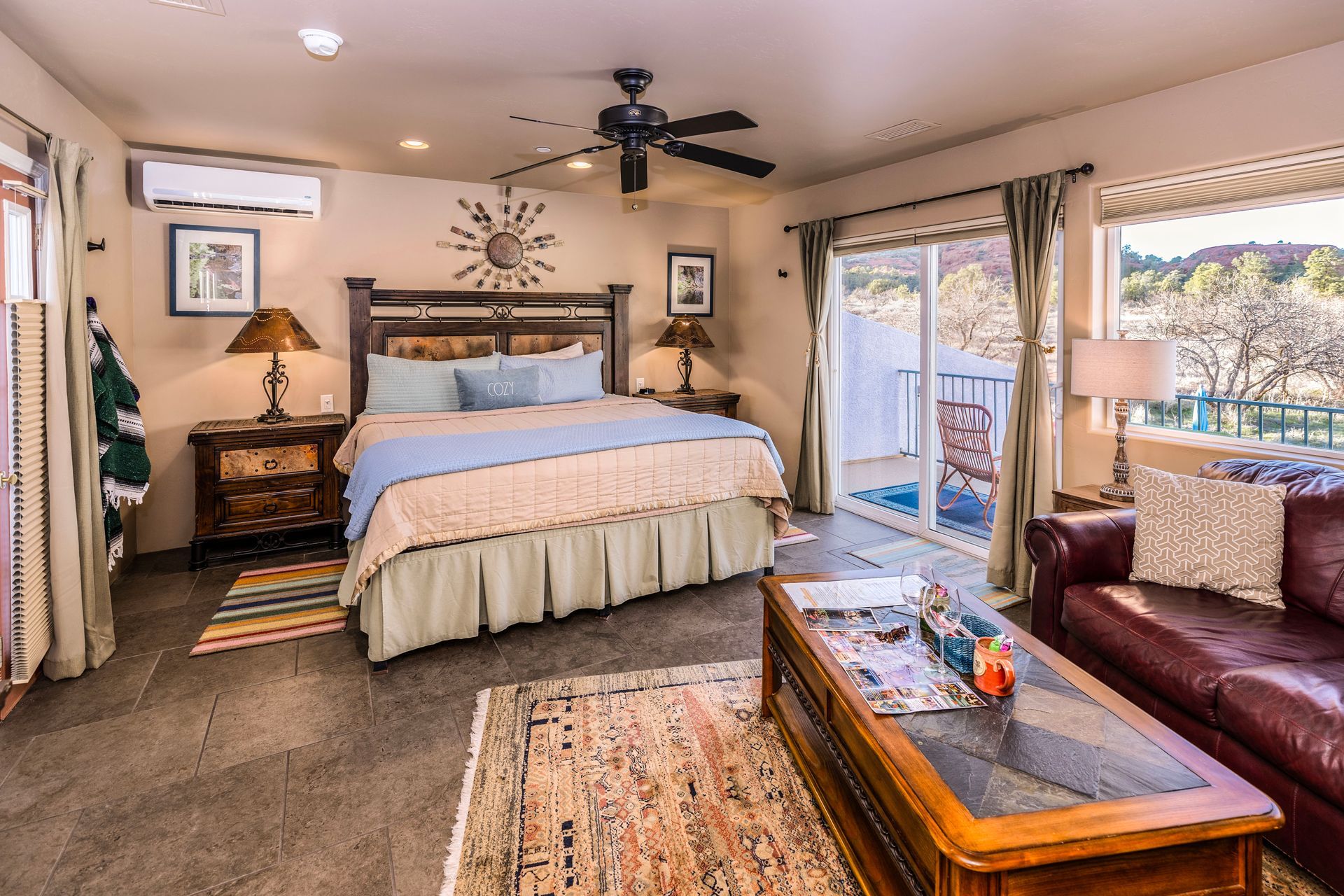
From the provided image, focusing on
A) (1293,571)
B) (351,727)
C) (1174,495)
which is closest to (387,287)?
(351,727)

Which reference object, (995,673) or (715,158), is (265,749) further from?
(715,158)

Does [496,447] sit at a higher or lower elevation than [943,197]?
lower

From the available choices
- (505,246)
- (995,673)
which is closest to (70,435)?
(505,246)

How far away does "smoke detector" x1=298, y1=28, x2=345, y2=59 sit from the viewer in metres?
2.48

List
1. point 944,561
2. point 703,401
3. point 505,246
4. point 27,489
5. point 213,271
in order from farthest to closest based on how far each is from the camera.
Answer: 1. point 703,401
2. point 505,246
3. point 213,271
4. point 944,561
5. point 27,489

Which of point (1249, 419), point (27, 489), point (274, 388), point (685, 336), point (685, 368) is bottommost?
point (27, 489)

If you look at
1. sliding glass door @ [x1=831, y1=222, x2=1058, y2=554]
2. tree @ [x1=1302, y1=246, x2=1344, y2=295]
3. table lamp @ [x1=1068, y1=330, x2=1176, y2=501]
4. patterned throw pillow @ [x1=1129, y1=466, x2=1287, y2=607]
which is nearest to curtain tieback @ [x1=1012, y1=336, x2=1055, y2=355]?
sliding glass door @ [x1=831, y1=222, x2=1058, y2=554]

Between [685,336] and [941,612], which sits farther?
[685,336]

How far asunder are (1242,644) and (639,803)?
5.84 ft

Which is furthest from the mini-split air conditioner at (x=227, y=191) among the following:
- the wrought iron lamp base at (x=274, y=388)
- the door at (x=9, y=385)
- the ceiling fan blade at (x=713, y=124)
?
the ceiling fan blade at (x=713, y=124)

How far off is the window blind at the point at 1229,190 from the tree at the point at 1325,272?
224 millimetres

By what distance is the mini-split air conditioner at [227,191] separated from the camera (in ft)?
12.8

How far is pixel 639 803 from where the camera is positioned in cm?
198

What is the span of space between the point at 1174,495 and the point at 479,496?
8.66 feet
